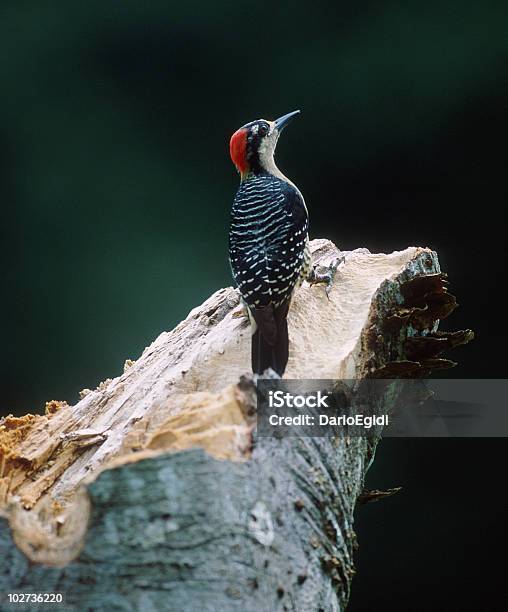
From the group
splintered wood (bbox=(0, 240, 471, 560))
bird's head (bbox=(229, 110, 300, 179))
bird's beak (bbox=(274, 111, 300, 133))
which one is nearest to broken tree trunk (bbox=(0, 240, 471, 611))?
splintered wood (bbox=(0, 240, 471, 560))

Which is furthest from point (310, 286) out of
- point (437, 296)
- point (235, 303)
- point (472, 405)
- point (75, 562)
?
point (75, 562)

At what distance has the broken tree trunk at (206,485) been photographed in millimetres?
1256

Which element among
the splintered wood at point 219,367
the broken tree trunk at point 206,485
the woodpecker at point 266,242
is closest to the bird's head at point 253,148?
the woodpecker at point 266,242

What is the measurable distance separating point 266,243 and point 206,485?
89cm

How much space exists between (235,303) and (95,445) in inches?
23.7

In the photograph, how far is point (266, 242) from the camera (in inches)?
79.8

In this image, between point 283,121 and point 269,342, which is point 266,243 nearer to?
point 269,342

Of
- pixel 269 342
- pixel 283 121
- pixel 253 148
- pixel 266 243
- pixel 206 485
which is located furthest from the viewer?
pixel 283 121

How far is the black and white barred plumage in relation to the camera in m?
1.78

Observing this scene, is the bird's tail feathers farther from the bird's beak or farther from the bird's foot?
the bird's beak

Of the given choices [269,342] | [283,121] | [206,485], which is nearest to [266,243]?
[269,342]

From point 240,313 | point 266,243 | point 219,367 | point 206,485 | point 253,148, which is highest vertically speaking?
point 253,148

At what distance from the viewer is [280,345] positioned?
1753 millimetres

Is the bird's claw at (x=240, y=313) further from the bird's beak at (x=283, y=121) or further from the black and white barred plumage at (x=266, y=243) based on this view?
the bird's beak at (x=283, y=121)
